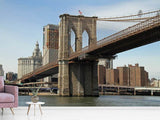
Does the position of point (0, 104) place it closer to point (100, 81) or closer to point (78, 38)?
point (78, 38)

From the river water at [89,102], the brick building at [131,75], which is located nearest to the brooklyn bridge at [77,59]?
the river water at [89,102]

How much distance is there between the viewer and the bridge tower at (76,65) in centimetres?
4081

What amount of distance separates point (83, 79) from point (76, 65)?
2.53m

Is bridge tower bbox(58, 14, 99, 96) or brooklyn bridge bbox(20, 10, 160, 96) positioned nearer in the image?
brooklyn bridge bbox(20, 10, 160, 96)

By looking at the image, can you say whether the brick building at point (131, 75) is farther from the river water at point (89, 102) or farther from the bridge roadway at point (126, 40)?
the river water at point (89, 102)

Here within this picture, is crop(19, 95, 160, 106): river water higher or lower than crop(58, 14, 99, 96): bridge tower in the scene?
lower

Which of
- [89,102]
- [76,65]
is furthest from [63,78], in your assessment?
[89,102]

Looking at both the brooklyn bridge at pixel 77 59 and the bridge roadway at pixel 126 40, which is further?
the brooklyn bridge at pixel 77 59

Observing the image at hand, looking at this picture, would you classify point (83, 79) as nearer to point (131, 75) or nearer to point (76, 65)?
point (76, 65)

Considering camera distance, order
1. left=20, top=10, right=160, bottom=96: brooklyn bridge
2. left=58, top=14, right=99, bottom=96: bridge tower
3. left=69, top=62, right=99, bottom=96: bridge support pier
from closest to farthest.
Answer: left=20, top=10, right=160, bottom=96: brooklyn bridge, left=58, top=14, right=99, bottom=96: bridge tower, left=69, top=62, right=99, bottom=96: bridge support pier

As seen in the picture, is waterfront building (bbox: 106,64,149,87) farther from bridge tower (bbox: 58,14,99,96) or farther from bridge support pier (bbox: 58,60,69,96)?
bridge support pier (bbox: 58,60,69,96)

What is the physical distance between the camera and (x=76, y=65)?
42719 mm

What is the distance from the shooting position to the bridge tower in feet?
134

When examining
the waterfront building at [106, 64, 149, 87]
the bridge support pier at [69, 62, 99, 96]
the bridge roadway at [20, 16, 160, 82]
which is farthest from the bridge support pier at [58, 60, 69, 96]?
the waterfront building at [106, 64, 149, 87]
